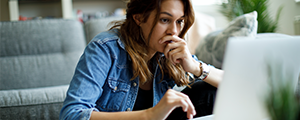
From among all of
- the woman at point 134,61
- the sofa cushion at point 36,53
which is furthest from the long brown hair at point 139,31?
the sofa cushion at point 36,53

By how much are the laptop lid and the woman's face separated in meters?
0.50

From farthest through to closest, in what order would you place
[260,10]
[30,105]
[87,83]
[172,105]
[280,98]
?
[260,10]
[30,105]
[87,83]
[172,105]
[280,98]

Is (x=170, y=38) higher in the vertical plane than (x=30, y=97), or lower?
higher

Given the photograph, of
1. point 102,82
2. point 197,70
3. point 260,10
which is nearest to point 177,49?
point 197,70

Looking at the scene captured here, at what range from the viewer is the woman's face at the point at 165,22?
873 mm

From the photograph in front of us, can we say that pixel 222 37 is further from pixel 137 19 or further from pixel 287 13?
pixel 287 13

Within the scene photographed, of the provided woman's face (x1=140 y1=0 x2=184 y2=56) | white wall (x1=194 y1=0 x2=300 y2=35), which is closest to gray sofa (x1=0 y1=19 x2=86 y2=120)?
woman's face (x1=140 y1=0 x2=184 y2=56)

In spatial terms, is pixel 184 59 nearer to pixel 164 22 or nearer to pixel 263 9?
pixel 164 22

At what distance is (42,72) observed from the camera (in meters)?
1.77

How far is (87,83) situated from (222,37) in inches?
37.1

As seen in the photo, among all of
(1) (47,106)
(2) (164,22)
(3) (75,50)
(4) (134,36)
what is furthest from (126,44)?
(3) (75,50)

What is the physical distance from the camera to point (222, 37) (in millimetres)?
1396

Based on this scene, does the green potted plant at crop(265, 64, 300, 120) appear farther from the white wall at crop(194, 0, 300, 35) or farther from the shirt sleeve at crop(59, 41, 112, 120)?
the white wall at crop(194, 0, 300, 35)

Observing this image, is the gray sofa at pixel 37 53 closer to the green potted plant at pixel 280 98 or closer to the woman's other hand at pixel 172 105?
the woman's other hand at pixel 172 105
